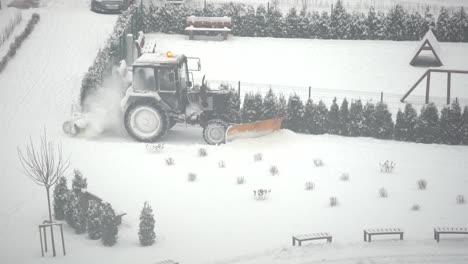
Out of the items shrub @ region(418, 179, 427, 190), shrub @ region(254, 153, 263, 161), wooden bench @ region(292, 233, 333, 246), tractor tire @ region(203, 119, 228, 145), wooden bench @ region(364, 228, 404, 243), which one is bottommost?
wooden bench @ region(292, 233, 333, 246)

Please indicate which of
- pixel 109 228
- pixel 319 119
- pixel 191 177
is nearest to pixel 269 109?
pixel 319 119

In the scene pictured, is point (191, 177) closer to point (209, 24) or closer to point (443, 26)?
point (209, 24)

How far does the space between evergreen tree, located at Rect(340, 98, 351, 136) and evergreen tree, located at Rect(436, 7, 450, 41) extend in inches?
387

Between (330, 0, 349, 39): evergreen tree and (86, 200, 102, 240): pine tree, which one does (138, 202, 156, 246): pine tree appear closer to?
(86, 200, 102, 240): pine tree

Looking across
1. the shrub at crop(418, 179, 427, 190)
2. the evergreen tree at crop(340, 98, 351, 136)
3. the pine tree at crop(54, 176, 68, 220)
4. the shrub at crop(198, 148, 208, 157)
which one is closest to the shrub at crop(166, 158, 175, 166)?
the shrub at crop(198, 148, 208, 157)

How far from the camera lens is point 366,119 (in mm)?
20906

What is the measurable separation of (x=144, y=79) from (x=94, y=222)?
20.2ft

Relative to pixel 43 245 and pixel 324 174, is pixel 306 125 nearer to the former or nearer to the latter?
pixel 324 174

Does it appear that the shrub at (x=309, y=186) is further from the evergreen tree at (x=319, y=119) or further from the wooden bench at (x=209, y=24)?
the wooden bench at (x=209, y=24)

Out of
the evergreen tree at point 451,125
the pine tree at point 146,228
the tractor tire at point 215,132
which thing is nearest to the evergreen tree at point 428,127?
the evergreen tree at point 451,125

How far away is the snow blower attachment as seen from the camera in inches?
777

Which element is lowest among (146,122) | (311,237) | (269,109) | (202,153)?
(311,237)

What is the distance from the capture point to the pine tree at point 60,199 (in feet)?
50.5

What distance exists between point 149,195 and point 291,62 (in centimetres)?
1182
